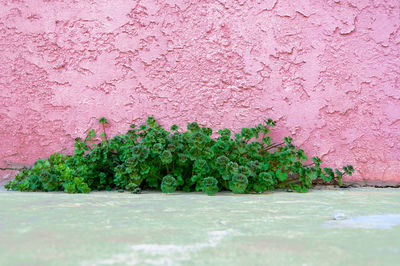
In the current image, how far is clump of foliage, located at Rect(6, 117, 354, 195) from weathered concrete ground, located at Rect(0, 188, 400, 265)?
0.48 m

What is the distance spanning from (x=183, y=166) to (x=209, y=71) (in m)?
0.70

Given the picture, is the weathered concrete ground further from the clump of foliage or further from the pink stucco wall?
the pink stucco wall

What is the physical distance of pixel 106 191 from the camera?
7.16 feet

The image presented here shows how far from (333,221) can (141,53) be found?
176 centimetres

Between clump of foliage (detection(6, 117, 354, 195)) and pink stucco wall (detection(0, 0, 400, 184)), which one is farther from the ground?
pink stucco wall (detection(0, 0, 400, 184))

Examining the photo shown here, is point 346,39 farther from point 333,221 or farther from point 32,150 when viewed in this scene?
point 32,150

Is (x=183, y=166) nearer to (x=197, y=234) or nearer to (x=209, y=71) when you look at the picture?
(x=209, y=71)

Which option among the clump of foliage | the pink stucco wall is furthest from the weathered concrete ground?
the pink stucco wall

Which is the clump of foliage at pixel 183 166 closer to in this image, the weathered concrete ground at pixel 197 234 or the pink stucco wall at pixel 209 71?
the pink stucco wall at pixel 209 71

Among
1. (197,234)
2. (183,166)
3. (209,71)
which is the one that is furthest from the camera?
(209,71)

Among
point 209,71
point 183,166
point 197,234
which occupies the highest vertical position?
point 209,71

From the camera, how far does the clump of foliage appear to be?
195 cm

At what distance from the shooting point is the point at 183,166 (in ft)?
6.98

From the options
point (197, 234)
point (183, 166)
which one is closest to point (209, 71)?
point (183, 166)
